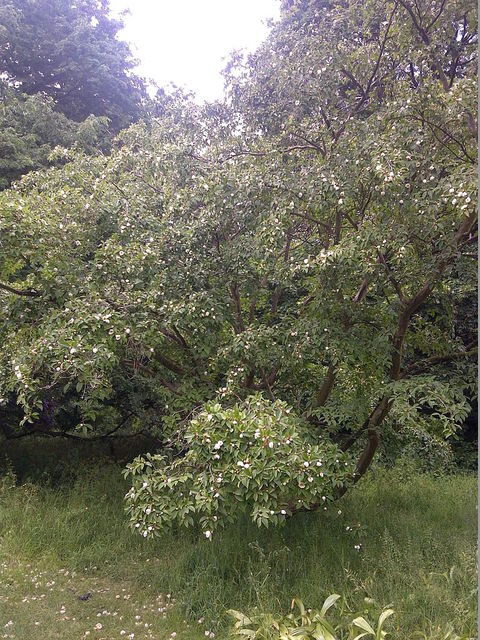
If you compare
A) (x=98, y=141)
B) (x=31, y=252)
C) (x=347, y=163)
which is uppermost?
(x=98, y=141)

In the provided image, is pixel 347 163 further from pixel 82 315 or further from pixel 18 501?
pixel 18 501

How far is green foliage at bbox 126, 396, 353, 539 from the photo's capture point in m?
2.89

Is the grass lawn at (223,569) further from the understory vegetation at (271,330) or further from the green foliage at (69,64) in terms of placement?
the green foliage at (69,64)

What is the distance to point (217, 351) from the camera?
4.07 meters

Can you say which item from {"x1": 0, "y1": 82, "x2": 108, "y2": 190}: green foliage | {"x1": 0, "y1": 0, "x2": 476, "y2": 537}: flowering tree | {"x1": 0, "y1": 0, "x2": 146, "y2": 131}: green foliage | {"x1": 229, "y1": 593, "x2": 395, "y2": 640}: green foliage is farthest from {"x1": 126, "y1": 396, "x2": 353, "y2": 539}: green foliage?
{"x1": 0, "y1": 0, "x2": 146, "y2": 131}: green foliage

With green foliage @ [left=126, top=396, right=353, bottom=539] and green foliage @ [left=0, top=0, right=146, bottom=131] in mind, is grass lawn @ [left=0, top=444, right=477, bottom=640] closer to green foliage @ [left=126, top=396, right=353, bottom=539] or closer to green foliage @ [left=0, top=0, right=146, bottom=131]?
green foliage @ [left=126, top=396, right=353, bottom=539]

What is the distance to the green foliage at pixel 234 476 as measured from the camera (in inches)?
114

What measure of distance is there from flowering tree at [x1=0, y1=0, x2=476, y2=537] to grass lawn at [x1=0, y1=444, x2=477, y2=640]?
2.06 ft

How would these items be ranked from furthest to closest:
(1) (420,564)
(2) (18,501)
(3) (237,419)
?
1. (2) (18,501)
2. (1) (420,564)
3. (3) (237,419)

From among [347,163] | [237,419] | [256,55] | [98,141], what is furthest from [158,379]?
[98,141]

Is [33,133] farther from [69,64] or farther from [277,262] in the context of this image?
[277,262]

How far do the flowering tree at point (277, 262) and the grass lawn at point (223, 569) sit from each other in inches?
24.7

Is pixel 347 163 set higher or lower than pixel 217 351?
higher

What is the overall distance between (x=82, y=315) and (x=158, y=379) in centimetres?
153
